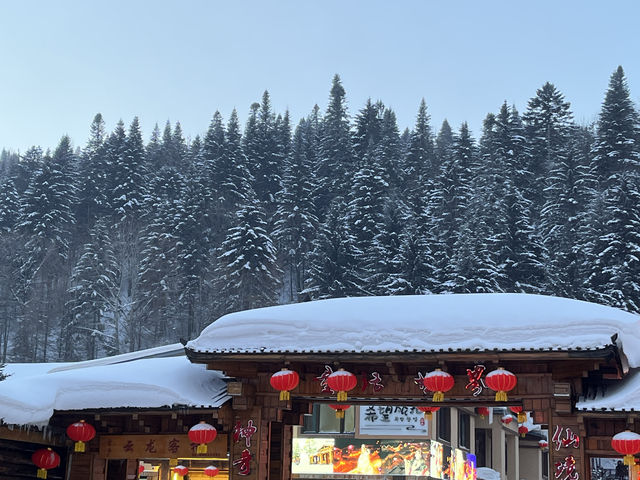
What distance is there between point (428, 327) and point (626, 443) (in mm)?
3620

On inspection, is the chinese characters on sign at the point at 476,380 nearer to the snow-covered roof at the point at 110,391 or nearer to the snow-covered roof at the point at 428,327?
the snow-covered roof at the point at 428,327

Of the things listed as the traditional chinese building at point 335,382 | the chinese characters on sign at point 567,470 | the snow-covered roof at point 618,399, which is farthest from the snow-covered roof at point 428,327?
the chinese characters on sign at point 567,470

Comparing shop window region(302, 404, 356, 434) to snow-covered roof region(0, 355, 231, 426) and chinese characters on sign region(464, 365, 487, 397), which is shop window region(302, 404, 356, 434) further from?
chinese characters on sign region(464, 365, 487, 397)

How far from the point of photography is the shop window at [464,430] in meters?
37.8

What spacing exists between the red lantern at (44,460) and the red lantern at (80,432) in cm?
54

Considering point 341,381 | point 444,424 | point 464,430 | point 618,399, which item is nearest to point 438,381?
point 341,381

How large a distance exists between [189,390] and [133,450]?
7.10ft

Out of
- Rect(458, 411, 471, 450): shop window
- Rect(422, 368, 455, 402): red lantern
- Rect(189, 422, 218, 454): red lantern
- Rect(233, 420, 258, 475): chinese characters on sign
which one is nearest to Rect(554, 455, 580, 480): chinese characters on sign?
Rect(422, 368, 455, 402): red lantern

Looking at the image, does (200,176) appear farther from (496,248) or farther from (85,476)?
(85,476)

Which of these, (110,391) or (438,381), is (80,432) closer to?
(110,391)

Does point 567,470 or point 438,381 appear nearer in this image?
point 567,470

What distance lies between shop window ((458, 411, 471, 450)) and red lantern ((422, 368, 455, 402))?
83.2ft

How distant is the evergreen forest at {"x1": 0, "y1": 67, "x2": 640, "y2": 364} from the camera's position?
52.1m

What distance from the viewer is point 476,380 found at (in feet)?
45.1
